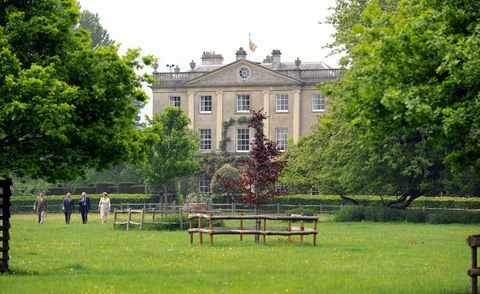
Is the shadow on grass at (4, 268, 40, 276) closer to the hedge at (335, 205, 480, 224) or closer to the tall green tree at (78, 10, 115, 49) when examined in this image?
the hedge at (335, 205, 480, 224)

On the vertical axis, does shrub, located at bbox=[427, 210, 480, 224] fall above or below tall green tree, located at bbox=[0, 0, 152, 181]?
below

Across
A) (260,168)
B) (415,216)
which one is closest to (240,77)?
(415,216)

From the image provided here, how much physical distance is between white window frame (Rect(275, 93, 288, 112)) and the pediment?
1127 mm

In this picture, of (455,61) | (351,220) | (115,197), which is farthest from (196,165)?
(455,61)

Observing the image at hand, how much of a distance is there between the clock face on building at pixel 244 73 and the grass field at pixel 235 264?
52.7 metres

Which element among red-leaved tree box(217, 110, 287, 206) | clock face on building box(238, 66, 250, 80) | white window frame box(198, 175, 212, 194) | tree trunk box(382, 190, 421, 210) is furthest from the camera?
clock face on building box(238, 66, 250, 80)

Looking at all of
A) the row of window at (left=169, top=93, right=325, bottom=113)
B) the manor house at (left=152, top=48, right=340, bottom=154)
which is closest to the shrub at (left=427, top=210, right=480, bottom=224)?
the manor house at (left=152, top=48, right=340, bottom=154)

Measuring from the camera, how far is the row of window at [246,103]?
86938mm

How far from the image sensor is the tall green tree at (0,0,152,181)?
1880 cm

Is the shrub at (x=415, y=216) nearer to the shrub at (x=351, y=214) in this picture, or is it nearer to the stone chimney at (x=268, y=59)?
the shrub at (x=351, y=214)

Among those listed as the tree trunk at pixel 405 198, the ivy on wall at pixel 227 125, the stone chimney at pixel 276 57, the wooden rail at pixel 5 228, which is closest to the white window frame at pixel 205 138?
the ivy on wall at pixel 227 125

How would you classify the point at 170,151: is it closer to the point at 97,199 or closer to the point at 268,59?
the point at 97,199

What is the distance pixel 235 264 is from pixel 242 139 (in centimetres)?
6409

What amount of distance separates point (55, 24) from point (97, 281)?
5.06 m
